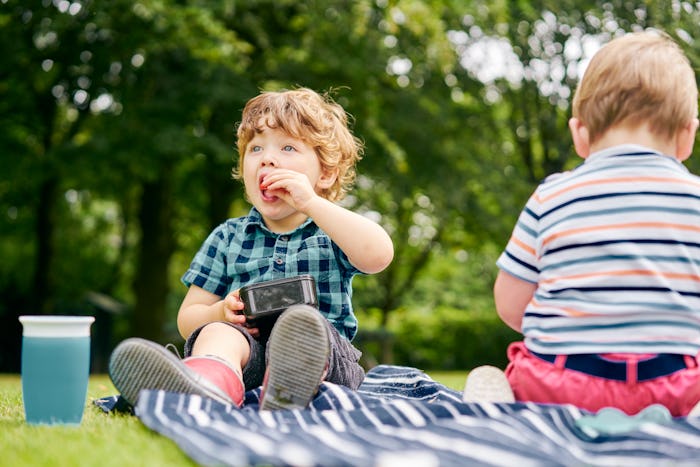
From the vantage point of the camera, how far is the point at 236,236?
9.32 feet

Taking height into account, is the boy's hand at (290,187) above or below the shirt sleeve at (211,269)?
above

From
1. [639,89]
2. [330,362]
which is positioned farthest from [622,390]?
[330,362]

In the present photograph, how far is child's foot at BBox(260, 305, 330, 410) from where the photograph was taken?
2.07 meters

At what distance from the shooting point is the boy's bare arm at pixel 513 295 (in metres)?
2.20

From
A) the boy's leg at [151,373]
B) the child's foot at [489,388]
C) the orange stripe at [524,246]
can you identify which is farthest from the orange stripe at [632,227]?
the boy's leg at [151,373]

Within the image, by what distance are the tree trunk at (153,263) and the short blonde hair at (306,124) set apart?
21.6 feet

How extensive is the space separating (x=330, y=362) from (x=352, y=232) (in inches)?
17.0

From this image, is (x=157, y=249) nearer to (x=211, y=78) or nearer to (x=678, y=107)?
(x=211, y=78)

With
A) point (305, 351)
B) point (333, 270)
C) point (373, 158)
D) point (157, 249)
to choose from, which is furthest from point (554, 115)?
point (305, 351)

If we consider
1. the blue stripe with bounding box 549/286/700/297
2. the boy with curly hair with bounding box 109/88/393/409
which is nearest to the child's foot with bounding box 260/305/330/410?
the boy with curly hair with bounding box 109/88/393/409

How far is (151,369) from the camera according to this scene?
2006mm

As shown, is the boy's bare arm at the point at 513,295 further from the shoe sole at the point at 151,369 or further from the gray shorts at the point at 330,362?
the shoe sole at the point at 151,369

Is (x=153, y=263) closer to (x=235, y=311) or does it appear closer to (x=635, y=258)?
(x=235, y=311)

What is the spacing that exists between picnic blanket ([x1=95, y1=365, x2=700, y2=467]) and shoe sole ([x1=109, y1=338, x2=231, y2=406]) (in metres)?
0.08
